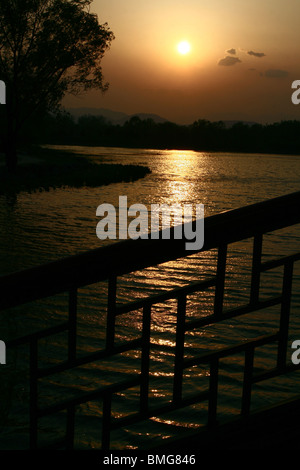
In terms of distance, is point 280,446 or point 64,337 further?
point 64,337

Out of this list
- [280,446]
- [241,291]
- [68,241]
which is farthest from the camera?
[68,241]

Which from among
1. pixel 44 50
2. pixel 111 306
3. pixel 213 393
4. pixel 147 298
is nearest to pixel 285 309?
pixel 213 393

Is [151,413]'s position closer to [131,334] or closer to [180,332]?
[180,332]

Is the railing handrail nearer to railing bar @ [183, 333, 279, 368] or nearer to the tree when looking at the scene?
railing bar @ [183, 333, 279, 368]

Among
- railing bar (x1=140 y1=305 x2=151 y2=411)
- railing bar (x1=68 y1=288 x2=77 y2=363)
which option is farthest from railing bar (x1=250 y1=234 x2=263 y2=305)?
railing bar (x1=68 y1=288 x2=77 y2=363)

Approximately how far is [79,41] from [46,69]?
2.83 meters

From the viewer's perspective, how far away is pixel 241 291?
799 cm

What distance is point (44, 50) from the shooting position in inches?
1164

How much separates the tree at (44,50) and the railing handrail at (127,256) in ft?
96.7

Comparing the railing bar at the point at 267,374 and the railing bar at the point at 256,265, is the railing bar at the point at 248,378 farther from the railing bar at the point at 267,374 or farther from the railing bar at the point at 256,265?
the railing bar at the point at 256,265

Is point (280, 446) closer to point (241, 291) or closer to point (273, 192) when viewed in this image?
point (241, 291)

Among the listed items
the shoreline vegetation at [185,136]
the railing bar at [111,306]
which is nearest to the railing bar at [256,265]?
the railing bar at [111,306]

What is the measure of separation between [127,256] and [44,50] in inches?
1196
